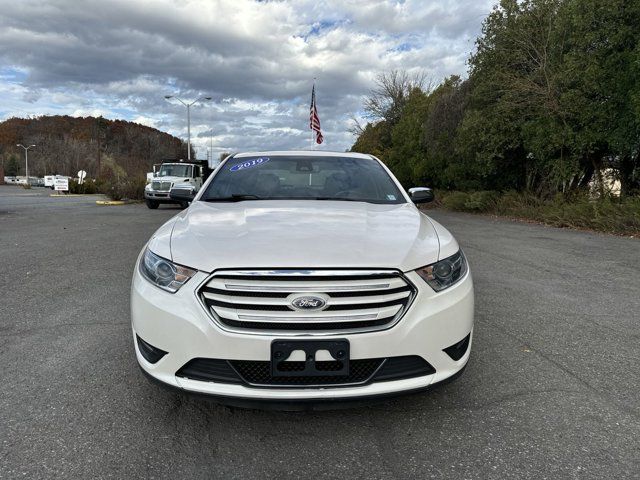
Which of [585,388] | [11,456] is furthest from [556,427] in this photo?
[11,456]

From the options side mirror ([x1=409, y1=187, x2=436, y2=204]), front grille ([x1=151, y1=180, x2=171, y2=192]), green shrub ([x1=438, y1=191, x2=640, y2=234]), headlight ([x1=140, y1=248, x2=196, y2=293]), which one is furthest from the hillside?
headlight ([x1=140, y1=248, x2=196, y2=293])

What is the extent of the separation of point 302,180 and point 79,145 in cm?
12706

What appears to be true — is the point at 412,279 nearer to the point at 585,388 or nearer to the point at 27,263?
the point at 585,388

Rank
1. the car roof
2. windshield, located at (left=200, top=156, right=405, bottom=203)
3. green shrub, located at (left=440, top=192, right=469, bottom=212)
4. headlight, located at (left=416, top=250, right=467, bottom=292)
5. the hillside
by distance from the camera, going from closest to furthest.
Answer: headlight, located at (left=416, top=250, right=467, bottom=292), windshield, located at (left=200, top=156, right=405, bottom=203), the car roof, green shrub, located at (left=440, top=192, right=469, bottom=212), the hillside

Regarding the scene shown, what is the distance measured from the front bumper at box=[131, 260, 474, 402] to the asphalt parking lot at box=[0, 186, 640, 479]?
0.96 feet

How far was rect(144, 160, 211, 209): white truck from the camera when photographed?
2094 cm

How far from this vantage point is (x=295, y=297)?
2.25m

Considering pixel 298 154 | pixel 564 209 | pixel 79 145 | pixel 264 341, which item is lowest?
pixel 564 209

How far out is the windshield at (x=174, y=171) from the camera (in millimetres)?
22188

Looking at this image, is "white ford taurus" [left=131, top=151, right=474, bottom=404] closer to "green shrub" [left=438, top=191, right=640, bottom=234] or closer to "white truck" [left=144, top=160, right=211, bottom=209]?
"green shrub" [left=438, top=191, right=640, bottom=234]

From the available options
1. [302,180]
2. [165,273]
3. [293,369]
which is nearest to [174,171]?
[302,180]

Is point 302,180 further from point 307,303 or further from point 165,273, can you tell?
point 307,303

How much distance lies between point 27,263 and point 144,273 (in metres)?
5.72

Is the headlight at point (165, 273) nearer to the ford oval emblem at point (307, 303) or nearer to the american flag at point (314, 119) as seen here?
the ford oval emblem at point (307, 303)
